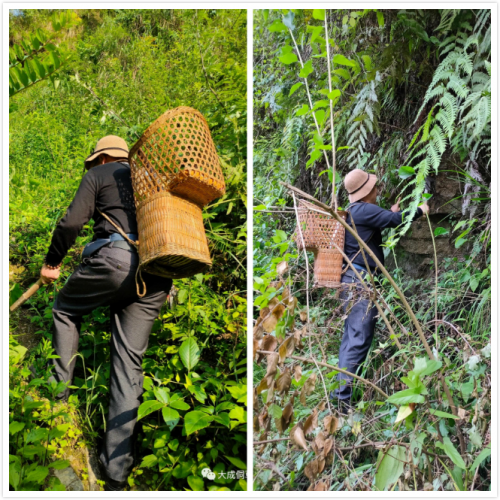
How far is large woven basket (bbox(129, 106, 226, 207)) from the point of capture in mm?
1732

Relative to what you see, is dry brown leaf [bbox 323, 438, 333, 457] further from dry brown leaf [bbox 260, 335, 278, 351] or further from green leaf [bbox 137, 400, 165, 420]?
green leaf [bbox 137, 400, 165, 420]

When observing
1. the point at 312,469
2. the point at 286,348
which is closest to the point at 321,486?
the point at 312,469

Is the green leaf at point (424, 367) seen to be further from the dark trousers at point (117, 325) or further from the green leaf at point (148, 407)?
the dark trousers at point (117, 325)

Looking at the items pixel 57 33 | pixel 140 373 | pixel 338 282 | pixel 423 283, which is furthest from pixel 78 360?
pixel 423 283

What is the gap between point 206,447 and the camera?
1.93m

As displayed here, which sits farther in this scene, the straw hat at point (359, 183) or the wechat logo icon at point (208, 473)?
the straw hat at point (359, 183)

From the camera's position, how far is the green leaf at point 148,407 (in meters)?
1.80

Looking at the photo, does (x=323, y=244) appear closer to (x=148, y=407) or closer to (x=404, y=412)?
(x=404, y=412)

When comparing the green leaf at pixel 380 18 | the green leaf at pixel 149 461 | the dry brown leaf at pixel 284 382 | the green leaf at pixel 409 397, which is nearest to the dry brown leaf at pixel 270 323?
the dry brown leaf at pixel 284 382

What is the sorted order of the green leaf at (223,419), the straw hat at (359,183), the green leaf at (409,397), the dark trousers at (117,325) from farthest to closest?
1. the straw hat at (359,183)
2. the dark trousers at (117,325)
3. the green leaf at (223,419)
4. the green leaf at (409,397)

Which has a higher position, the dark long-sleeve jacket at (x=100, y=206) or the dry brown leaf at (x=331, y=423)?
the dark long-sleeve jacket at (x=100, y=206)

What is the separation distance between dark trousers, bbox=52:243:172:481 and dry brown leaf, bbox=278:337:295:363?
2.57 ft

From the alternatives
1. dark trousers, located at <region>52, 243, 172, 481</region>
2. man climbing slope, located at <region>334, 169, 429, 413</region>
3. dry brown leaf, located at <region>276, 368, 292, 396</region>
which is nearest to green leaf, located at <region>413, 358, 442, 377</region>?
dry brown leaf, located at <region>276, 368, 292, 396</region>
